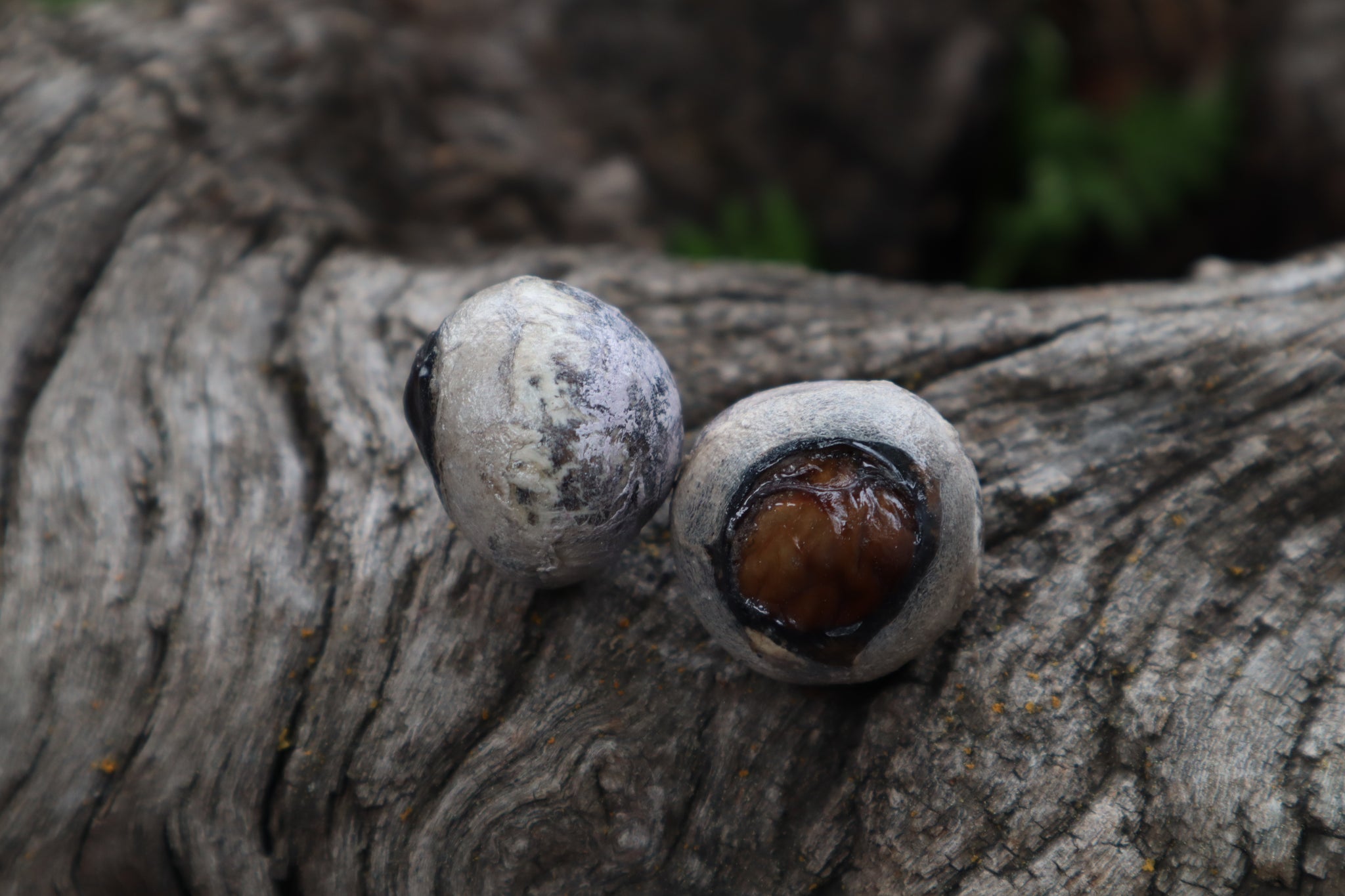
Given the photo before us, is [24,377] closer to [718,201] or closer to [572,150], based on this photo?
[572,150]

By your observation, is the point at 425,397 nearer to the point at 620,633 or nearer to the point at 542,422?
the point at 542,422

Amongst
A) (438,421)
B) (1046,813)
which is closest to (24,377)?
(438,421)

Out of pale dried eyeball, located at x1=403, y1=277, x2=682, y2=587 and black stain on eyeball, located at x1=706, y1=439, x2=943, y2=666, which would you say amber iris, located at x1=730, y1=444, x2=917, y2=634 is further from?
pale dried eyeball, located at x1=403, y1=277, x2=682, y2=587

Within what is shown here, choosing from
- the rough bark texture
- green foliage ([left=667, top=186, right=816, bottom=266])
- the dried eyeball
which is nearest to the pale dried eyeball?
the dried eyeball

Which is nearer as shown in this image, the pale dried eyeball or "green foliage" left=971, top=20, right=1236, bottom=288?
the pale dried eyeball

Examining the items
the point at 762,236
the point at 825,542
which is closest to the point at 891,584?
the point at 825,542

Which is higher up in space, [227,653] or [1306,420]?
[1306,420]

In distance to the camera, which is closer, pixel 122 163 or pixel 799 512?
pixel 799 512
